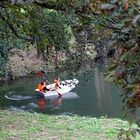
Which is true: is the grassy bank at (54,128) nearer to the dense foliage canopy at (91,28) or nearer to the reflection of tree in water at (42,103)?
the dense foliage canopy at (91,28)

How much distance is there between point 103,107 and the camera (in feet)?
46.7

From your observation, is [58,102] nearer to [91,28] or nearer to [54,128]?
[54,128]

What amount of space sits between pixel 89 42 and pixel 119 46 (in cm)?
415

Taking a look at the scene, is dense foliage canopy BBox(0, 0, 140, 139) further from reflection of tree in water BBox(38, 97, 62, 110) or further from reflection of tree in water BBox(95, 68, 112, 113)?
reflection of tree in water BBox(38, 97, 62, 110)

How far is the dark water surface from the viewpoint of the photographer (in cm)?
1389

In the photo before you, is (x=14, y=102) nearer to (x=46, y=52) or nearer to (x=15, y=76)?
(x=15, y=76)

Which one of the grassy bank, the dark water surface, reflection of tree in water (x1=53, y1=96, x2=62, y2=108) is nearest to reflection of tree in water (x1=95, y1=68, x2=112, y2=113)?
the dark water surface

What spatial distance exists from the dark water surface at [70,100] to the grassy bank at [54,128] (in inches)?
163

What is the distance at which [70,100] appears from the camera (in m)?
16.4

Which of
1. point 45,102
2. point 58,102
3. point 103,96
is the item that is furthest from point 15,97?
point 103,96

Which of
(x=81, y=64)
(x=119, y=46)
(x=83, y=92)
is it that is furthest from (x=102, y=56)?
(x=83, y=92)

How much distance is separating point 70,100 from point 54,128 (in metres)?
9.11

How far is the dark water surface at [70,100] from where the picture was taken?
13891mm

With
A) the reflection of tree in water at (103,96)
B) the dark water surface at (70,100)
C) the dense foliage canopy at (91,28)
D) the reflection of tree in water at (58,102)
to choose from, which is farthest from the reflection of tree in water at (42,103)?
the dense foliage canopy at (91,28)
